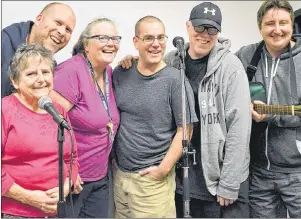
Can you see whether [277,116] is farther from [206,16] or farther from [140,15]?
[140,15]

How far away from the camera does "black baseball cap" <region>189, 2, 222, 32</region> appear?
192 cm

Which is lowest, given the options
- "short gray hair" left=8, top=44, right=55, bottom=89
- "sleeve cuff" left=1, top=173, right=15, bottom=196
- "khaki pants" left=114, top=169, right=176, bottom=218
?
"khaki pants" left=114, top=169, right=176, bottom=218

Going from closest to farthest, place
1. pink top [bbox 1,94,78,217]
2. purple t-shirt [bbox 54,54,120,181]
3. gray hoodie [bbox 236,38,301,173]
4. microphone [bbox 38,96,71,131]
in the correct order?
1. microphone [bbox 38,96,71,131]
2. pink top [bbox 1,94,78,217]
3. purple t-shirt [bbox 54,54,120,181]
4. gray hoodie [bbox 236,38,301,173]

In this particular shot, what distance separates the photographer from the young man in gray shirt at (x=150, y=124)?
194 centimetres

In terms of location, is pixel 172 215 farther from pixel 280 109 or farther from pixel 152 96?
pixel 280 109

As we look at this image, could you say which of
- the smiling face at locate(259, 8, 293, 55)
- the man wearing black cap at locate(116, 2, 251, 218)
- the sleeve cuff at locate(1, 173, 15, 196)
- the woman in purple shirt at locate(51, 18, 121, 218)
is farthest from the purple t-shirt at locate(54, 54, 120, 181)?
the smiling face at locate(259, 8, 293, 55)

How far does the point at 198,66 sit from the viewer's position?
1979mm

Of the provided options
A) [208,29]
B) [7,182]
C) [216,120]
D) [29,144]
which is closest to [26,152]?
[29,144]

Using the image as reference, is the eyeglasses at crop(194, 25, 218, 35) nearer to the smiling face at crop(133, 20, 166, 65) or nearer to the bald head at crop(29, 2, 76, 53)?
the smiling face at crop(133, 20, 166, 65)

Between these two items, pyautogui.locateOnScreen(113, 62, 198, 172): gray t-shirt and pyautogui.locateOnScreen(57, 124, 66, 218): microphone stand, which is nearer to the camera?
pyautogui.locateOnScreen(57, 124, 66, 218): microphone stand

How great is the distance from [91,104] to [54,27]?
449mm

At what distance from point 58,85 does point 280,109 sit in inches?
41.9

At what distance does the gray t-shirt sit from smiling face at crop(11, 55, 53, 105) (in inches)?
16.0

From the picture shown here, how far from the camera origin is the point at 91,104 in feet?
6.28
